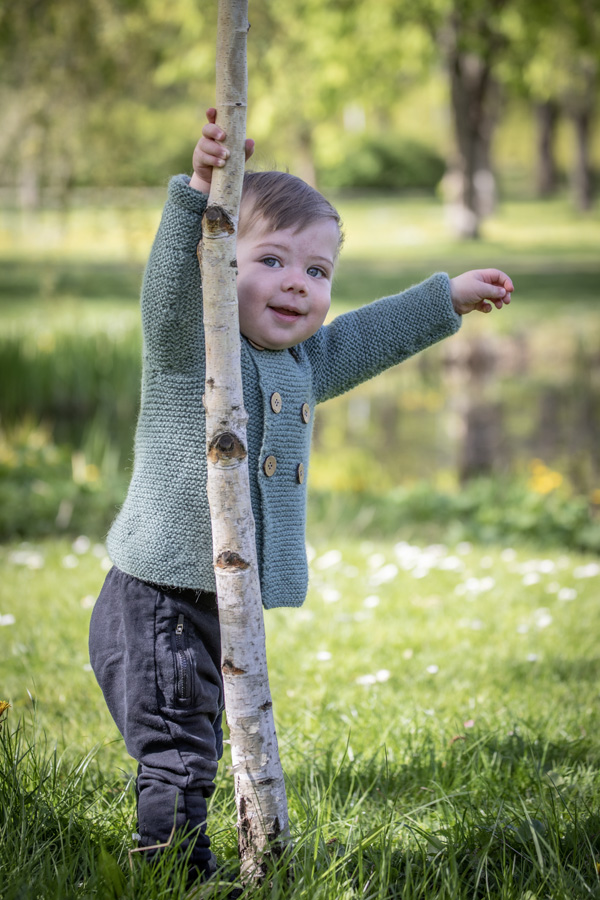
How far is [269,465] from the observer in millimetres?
1949

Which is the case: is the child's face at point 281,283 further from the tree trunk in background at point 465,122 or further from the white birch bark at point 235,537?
the tree trunk in background at point 465,122

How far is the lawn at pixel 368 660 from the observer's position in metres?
1.83

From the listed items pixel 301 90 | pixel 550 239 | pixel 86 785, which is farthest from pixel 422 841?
pixel 550 239

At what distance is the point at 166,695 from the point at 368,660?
1.45 meters

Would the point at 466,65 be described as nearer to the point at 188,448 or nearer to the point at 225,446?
the point at 188,448

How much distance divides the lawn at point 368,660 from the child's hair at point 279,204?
113cm

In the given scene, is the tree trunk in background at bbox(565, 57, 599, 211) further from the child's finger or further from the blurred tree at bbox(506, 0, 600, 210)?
the child's finger

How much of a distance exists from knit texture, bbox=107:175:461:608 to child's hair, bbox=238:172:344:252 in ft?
0.66

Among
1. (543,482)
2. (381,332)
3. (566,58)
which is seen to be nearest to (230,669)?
(381,332)

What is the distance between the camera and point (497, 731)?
2.41m

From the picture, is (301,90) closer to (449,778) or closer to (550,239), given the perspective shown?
(449,778)

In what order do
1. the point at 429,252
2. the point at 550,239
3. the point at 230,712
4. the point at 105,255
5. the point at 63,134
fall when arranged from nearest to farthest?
the point at 230,712 → the point at 63,134 → the point at 429,252 → the point at 105,255 → the point at 550,239

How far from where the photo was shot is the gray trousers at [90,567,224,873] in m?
1.82

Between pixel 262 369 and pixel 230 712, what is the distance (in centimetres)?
69
